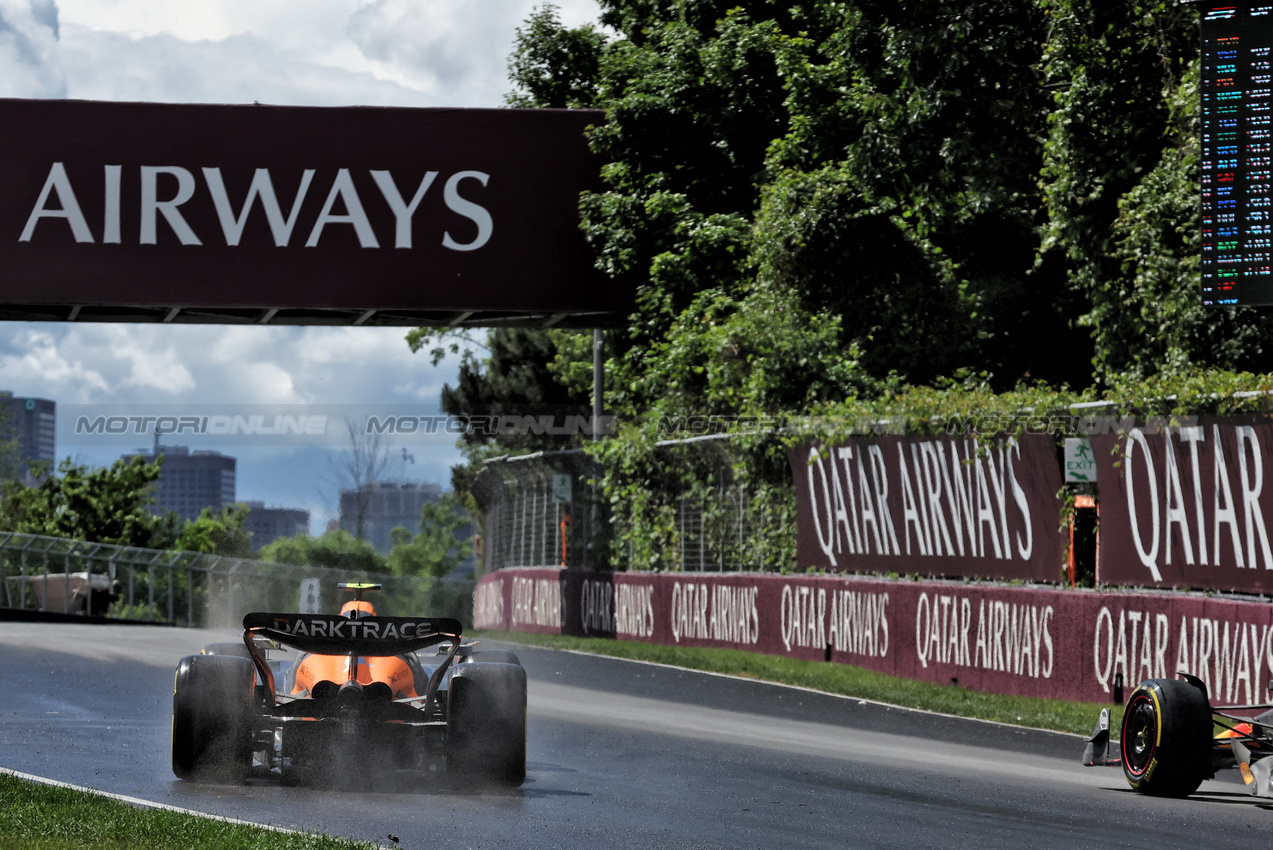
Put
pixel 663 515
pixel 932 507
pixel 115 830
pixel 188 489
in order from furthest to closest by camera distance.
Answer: pixel 188 489 → pixel 663 515 → pixel 932 507 → pixel 115 830

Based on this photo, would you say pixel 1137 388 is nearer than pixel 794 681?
Yes

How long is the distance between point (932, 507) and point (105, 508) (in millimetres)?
37489

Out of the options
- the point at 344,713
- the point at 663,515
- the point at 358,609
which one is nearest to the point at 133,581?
the point at 663,515

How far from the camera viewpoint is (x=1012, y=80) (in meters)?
25.2

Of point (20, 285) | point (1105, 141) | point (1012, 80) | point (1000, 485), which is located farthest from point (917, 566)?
point (20, 285)

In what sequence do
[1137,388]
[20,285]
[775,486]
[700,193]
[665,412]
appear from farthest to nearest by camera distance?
[700,193], [665,412], [20,285], [775,486], [1137,388]

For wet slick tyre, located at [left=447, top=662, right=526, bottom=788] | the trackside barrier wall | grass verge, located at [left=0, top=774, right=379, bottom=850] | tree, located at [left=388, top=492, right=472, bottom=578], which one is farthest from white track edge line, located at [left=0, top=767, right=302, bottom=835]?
tree, located at [left=388, top=492, right=472, bottom=578]

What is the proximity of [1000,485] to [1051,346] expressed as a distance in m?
12.6

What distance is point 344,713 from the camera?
31.1ft

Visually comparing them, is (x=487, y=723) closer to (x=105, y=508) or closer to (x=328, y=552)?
(x=328, y=552)

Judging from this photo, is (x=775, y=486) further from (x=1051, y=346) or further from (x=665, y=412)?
(x=1051, y=346)

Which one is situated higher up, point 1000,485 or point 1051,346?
point 1051,346

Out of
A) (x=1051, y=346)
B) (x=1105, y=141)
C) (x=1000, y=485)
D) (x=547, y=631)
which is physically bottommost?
(x=547, y=631)

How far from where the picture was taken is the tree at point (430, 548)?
42000 millimetres
